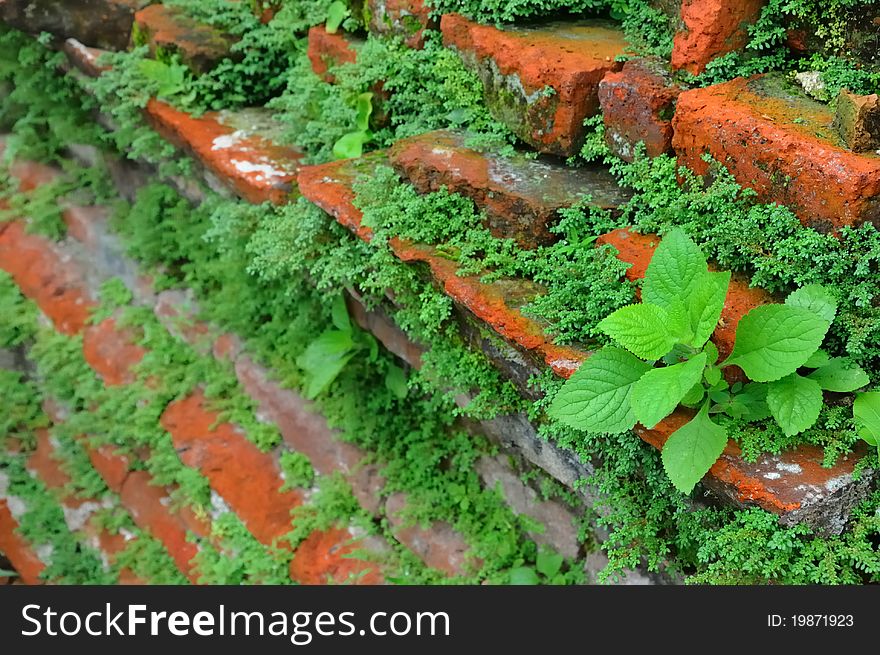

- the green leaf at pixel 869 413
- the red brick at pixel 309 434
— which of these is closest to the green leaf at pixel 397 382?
the red brick at pixel 309 434

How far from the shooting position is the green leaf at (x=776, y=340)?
2480mm

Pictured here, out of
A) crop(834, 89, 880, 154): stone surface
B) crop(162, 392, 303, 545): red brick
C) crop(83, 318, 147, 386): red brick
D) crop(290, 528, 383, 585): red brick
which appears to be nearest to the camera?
crop(834, 89, 880, 154): stone surface

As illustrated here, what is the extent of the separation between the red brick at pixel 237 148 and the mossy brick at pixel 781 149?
2.51 m

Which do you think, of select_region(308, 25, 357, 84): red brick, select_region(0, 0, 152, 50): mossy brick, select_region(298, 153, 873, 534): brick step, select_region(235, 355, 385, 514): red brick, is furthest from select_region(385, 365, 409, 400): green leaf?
select_region(0, 0, 152, 50): mossy brick

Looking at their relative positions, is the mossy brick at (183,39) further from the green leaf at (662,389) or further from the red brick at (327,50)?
the green leaf at (662,389)

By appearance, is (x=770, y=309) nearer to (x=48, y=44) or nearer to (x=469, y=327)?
(x=469, y=327)

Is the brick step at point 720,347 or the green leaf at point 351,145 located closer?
the brick step at point 720,347

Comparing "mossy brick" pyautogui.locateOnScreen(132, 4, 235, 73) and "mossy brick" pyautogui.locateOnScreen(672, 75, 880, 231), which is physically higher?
"mossy brick" pyautogui.locateOnScreen(672, 75, 880, 231)

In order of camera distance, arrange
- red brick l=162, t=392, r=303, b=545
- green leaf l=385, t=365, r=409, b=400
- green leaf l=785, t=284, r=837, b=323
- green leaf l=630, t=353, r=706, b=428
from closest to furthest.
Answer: green leaf l=630, t=353, r=706, b=428, green leaf l=785, t=284, r=837, b=323, green leaf l=385, t=365, r=409, b=400, red brick l=162, t=392, r=303, b=545

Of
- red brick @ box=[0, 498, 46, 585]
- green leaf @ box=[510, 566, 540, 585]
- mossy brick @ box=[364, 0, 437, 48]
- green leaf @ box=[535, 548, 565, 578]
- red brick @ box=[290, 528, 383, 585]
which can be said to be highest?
mossy brick @ box=[364, 0, 437, 48]

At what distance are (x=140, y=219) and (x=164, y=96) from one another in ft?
4.27

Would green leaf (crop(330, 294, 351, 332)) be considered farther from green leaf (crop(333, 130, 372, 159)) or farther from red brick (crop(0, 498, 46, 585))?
red brick (crop(0, 498, 46, 585))

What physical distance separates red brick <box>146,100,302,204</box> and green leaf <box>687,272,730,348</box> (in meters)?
2.79

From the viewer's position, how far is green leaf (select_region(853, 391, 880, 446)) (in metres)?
2.54
